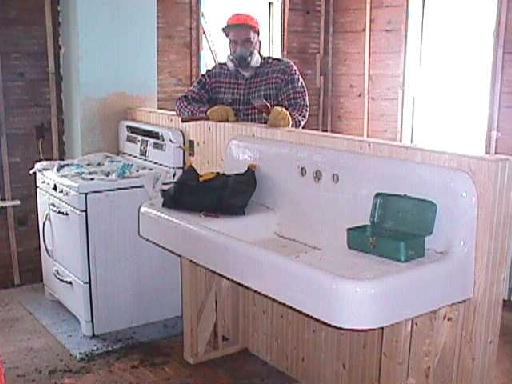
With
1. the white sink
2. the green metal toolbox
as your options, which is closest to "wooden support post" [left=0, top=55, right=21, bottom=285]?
the white sink

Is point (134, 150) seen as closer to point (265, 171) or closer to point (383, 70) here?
point (265, 171)

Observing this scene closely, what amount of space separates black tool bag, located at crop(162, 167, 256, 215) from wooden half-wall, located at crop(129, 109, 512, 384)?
33 cm

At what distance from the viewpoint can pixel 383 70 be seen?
5934mm

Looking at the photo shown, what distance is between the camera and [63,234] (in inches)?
145

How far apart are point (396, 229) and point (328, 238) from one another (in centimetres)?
45

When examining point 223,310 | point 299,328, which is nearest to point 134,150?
point 223,310

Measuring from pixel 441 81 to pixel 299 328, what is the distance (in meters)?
3.34

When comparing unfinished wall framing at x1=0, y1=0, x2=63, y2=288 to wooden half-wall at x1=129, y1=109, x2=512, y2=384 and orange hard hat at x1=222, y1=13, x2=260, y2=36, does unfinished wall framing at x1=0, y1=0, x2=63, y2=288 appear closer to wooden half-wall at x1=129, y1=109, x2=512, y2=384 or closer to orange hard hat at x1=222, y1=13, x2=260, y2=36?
wooden half-wall at x1=129, y1=109, x2=512, y2=384

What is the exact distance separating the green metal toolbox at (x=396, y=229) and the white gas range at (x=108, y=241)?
1664 millimetres

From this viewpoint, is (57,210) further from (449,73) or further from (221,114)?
(449,73)

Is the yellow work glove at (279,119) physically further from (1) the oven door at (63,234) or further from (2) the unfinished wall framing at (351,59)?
(2) the unfinished wall framing at (351,59)

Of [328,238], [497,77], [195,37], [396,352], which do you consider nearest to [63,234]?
[328,238]

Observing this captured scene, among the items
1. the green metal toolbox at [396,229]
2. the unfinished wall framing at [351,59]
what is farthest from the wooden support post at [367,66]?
the green metal toolbox at [396,229]

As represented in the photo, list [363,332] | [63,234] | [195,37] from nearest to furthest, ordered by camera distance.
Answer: [363,332], [63,234], [195,37]
